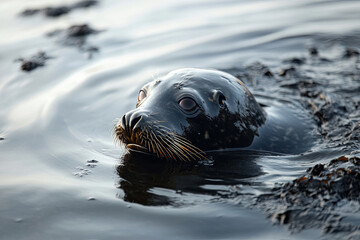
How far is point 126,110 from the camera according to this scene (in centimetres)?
629

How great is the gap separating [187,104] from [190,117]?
125 millimetres

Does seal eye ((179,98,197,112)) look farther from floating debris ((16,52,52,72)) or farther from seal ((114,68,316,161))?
floating debris ((16,52,52,72))

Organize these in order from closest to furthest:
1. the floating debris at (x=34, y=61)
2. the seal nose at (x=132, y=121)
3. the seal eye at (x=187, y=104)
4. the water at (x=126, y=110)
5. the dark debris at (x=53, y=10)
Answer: the water at (x=126, y=110), the seal nose at (x=132, y=121), the seal eye at (x=187, y=104), the floating debris at (x=34, y=61), the dark debris at (x=53, y=10)

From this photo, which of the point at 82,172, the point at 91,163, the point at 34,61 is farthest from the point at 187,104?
the point at 34,61

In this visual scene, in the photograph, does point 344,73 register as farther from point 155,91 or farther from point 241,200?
point 241,200

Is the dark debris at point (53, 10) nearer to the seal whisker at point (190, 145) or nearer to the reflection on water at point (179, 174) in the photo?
the reflection on water at point (179, 174)

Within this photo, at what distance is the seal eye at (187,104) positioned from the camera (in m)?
4.89

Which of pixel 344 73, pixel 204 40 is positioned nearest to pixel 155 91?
pixel 344 73

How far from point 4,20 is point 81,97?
16.1 feet

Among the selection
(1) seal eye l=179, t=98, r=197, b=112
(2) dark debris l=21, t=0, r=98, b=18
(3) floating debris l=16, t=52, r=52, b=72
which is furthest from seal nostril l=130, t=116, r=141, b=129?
(2) dark debris l=21, t=0, r=98, b=18

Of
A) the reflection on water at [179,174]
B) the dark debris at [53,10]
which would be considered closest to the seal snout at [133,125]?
the reflection on water at [179,174]

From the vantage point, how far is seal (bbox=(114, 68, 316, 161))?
4648mm

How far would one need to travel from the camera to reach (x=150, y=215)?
12.3 ft

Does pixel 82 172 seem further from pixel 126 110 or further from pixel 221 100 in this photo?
pixel 126 110
